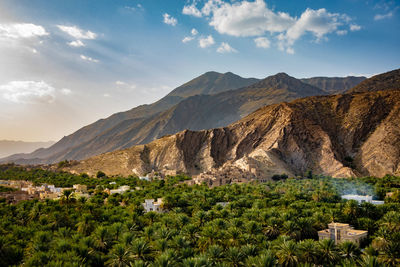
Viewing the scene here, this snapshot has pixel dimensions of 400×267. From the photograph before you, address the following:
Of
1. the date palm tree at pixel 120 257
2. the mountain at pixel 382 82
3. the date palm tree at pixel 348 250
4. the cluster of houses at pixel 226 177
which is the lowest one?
Answer: the cluster of houses at pixel 226 177

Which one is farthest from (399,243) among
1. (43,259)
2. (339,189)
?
(339,189)

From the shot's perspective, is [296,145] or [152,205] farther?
[296,145]

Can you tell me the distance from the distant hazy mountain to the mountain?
38071 mm

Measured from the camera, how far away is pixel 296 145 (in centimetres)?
10000

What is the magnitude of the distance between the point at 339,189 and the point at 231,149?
55.1 m

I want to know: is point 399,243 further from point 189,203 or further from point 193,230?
point 189,203

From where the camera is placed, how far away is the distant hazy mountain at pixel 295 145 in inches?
3524

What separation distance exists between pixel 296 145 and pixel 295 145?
0.30 metres

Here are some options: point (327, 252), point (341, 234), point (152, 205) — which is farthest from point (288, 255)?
point (152, 205)

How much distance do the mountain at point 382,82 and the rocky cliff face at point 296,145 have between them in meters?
37.1

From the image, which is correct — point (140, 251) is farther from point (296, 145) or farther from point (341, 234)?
point (296, 145)

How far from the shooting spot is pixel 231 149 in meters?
112

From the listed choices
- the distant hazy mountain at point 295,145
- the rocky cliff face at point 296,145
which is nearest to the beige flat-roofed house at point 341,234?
the distant hazy mountain at point 295,145

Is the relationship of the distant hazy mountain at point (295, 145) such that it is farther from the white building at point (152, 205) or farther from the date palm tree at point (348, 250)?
the date palm tree at point (348, 250)
